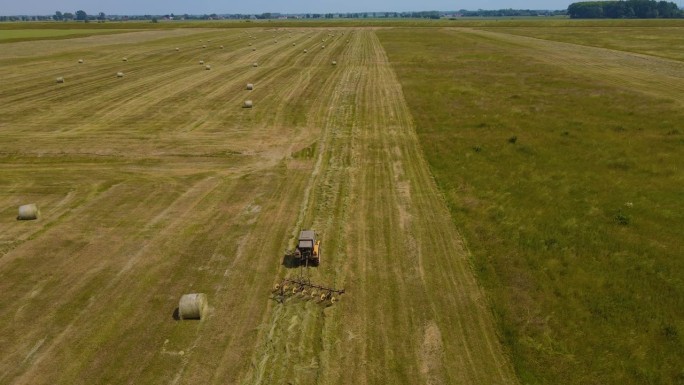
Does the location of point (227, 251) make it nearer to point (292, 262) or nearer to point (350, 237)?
point (292, 262)

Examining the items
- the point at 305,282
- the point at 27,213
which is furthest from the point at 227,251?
the point at 27,213

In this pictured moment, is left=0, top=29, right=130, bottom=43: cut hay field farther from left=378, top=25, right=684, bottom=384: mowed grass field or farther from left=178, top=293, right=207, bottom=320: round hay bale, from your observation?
left=178, top=293, right=207, bottom=320: round hay bale

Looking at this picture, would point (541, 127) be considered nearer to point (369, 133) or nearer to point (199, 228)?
point (369, 133)

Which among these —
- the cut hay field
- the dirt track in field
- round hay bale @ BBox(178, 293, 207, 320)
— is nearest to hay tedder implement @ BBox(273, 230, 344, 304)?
the dirt track in field

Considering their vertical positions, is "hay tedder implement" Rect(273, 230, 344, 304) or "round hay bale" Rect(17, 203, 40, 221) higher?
"round hay bale" Rect(17, 203, 40, 221)

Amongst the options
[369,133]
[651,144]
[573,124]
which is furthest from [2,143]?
[651,144]

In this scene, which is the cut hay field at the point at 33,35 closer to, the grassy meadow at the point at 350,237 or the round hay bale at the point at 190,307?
the grassy meadow at the point at 350,237
